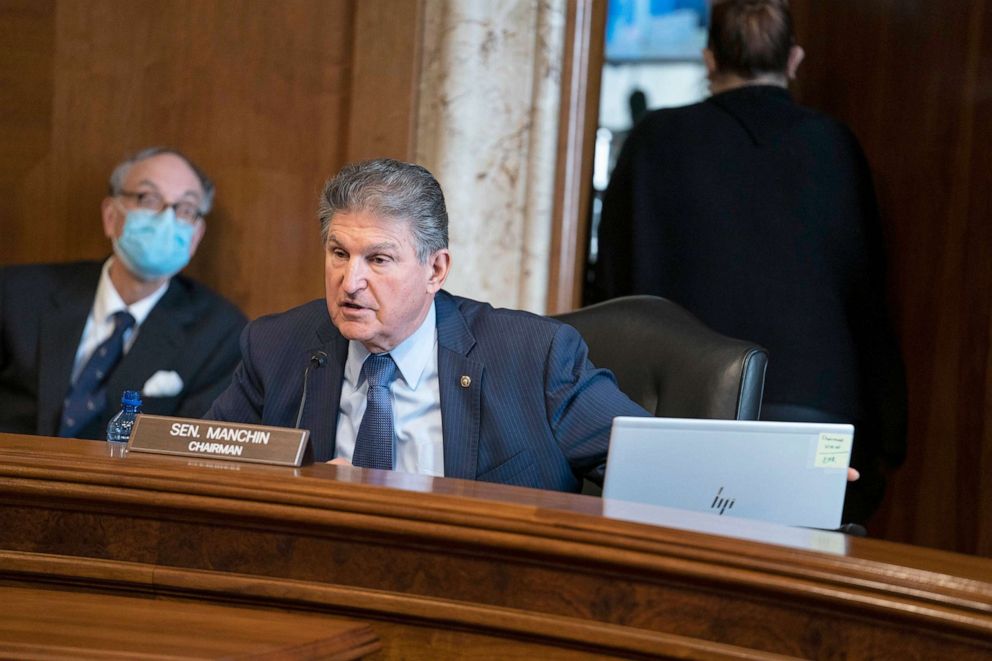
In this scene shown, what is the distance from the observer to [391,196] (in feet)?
7.49

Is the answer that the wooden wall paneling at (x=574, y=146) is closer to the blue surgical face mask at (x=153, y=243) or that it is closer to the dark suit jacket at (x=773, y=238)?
the dark suit jacket at (x=773, y=238)

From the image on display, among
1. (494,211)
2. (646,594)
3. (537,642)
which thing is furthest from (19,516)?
(494,211)

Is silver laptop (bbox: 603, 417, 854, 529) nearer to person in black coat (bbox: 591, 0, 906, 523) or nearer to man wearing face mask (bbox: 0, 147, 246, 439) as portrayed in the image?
person in black coat (bbox: 591, 0, 906, 523)

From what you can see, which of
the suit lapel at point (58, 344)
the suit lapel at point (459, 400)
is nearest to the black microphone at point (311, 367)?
the suit lapel at point (459, 400)

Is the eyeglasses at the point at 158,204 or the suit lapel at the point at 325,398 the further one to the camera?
the eyeglasses at the point at 158,204

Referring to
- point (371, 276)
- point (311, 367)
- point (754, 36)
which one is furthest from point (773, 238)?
point (311, 367)

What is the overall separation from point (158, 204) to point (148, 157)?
0.15 metres

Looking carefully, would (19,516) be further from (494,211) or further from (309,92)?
(309,92)

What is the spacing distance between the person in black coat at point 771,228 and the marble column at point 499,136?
0.30 metres

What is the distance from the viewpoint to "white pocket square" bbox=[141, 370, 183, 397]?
3.27 meters

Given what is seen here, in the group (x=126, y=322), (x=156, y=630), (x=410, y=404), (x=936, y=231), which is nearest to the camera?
(x=156, y=630)

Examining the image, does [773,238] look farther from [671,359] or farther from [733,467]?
[733,467]

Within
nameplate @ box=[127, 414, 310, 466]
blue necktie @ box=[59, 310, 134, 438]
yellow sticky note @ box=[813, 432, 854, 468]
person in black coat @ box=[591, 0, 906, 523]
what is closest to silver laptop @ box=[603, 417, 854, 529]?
yellow sticky note @ box=[813, 432, 854, 468]

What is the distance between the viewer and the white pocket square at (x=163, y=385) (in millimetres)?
3273
